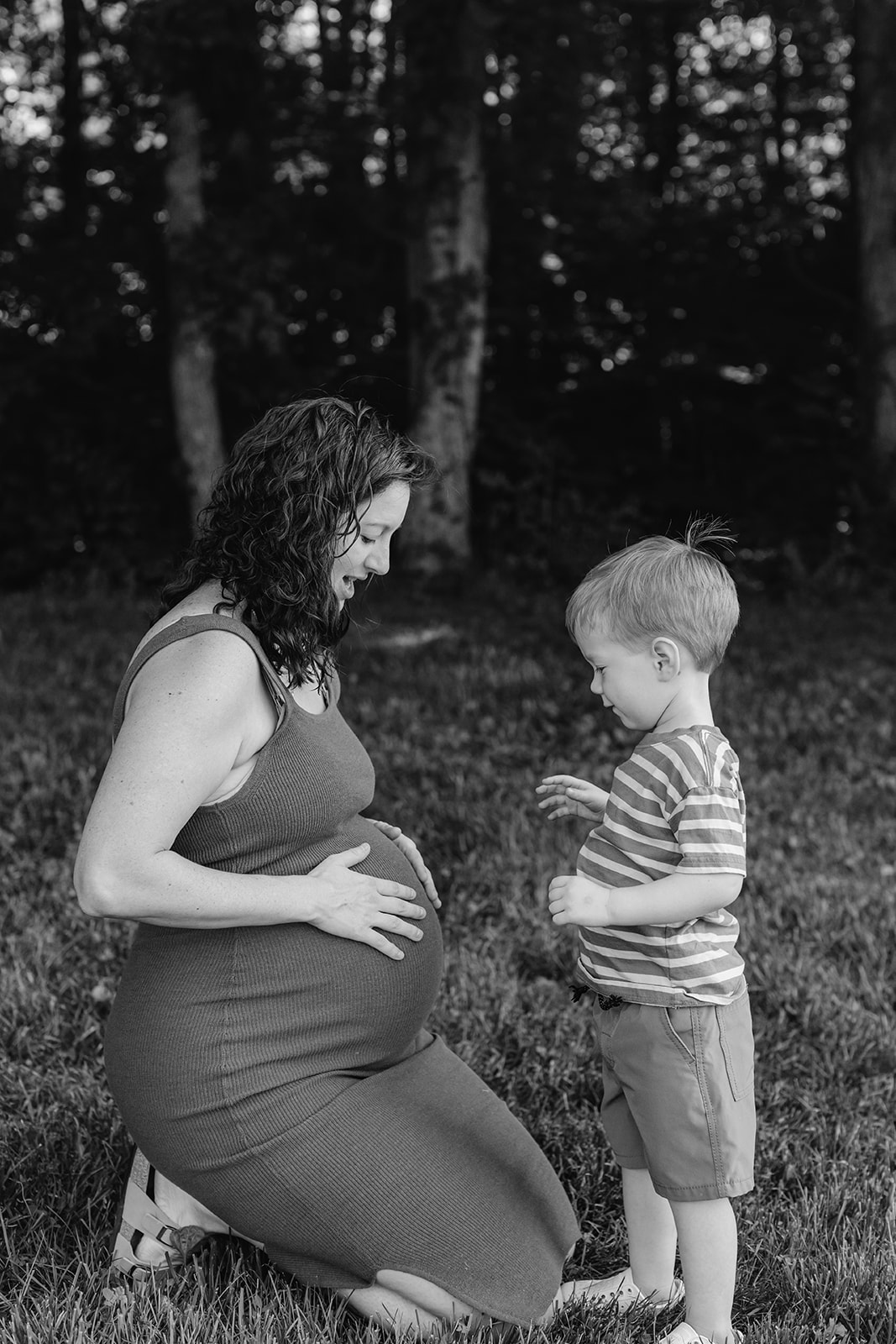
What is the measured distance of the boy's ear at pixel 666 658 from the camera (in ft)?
7.81

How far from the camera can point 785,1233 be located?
2785 millimetres

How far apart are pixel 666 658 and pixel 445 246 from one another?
33.8ft

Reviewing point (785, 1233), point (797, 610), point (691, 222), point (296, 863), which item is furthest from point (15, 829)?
point (691, 222)

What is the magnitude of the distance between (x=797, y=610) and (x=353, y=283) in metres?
6.84

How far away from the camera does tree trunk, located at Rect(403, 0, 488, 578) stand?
38.2 ft

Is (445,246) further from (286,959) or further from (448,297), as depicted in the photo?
(286,959)

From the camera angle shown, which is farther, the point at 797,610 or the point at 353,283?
the point at 353,283

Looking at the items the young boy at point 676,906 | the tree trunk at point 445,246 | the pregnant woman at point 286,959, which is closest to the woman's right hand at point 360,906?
the pregnant woman at point 286,959

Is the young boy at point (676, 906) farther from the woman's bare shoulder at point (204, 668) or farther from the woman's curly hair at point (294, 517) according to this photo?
the woman's bare shoulder at point (204, 668)

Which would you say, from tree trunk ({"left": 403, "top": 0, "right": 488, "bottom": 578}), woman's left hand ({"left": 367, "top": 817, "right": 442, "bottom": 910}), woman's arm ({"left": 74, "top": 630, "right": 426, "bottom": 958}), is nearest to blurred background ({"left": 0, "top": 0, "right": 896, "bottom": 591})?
tree trunk ({"left": 403, "top": 0, "right": 488, "bottom": 578})

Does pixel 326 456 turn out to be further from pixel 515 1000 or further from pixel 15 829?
pixel 15 829

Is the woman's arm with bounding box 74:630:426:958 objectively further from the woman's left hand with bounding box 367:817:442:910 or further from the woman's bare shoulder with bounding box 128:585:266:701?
the woman's left hand with bounding box 367:817:442:910

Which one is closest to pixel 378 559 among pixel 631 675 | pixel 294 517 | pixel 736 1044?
pixel 294 517

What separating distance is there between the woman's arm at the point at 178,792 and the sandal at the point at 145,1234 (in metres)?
0.65
